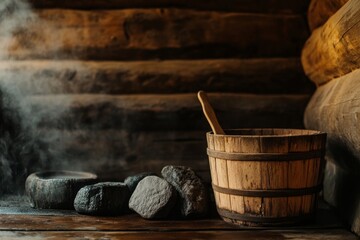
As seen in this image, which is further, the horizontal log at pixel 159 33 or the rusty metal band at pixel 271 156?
the horizontal log at pixel 159 33

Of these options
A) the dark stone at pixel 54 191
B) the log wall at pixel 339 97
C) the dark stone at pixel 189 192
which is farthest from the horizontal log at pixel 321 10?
the dark stone at pixel 54 191

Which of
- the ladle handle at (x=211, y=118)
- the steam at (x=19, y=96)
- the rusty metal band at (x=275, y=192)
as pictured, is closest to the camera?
the rusty metal band at (x=275, y=192)

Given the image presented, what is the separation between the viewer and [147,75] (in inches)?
178

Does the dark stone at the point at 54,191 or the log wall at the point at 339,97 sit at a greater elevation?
the log wall at the point at 339,97

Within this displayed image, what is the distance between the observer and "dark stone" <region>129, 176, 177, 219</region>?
11.0 feet

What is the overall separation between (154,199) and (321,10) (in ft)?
6.42

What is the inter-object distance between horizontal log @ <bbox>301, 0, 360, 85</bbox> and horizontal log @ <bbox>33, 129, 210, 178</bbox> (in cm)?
111

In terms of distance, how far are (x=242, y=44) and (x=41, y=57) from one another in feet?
5.82

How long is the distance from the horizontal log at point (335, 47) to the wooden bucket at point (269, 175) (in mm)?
565

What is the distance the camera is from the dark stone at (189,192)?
337 cm

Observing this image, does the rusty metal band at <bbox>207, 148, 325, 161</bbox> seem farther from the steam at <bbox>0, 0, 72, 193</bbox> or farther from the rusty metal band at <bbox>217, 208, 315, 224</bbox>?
the steam at <bbox>0, 0, 72, 193</bbox>

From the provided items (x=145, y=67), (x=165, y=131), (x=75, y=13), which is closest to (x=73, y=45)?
(x=75, y=13)

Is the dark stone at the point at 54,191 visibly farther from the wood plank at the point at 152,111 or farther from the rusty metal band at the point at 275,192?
the rusty metal band at the point at 275,192

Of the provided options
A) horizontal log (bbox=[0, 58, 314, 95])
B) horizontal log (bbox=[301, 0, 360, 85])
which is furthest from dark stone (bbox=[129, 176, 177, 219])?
horizontal log (bbox=[301, 0, 360, 85])
